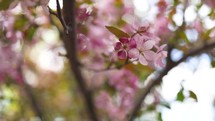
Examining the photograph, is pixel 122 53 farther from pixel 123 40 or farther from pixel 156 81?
pixel 156 81

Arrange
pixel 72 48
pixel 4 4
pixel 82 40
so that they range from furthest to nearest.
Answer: pixel 72 48, pixel 82 40, pixel 4 4

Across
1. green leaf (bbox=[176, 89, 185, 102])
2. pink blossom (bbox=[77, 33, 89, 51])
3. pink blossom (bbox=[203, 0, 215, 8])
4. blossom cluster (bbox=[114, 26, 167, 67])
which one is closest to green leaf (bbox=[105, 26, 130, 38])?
blossom cluster (bbox=[114, 26, 167, 67])

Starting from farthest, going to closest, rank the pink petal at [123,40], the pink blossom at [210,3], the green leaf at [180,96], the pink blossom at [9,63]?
the pink blossom at [9,63], the pink blossom at [210,3], the green leaf at [180,96], the pink petal at [123,40]

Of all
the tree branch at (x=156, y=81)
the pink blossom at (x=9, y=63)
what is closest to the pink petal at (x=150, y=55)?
the tree branch at (x=156, y=81)

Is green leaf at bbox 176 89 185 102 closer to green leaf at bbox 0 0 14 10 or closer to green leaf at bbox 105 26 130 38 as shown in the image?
green leaf at bbox 105 26 130 38

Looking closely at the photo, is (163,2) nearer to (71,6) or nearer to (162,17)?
(162,17)

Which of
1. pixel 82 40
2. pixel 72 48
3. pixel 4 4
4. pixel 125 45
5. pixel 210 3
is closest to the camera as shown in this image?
pixel 125 45

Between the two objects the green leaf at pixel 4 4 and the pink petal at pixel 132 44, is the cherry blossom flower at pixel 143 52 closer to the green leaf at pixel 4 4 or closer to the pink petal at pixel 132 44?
the pink petal at pixel 132 44

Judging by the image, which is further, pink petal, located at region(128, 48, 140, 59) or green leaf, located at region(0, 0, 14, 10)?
green leaf, located at region(0, 0, 14, 10)

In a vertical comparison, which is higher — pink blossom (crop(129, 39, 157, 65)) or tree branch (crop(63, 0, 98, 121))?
tree branch (crop(63, 0, 98, 121))

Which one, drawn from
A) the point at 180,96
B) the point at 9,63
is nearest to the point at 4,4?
the point at 180,96
